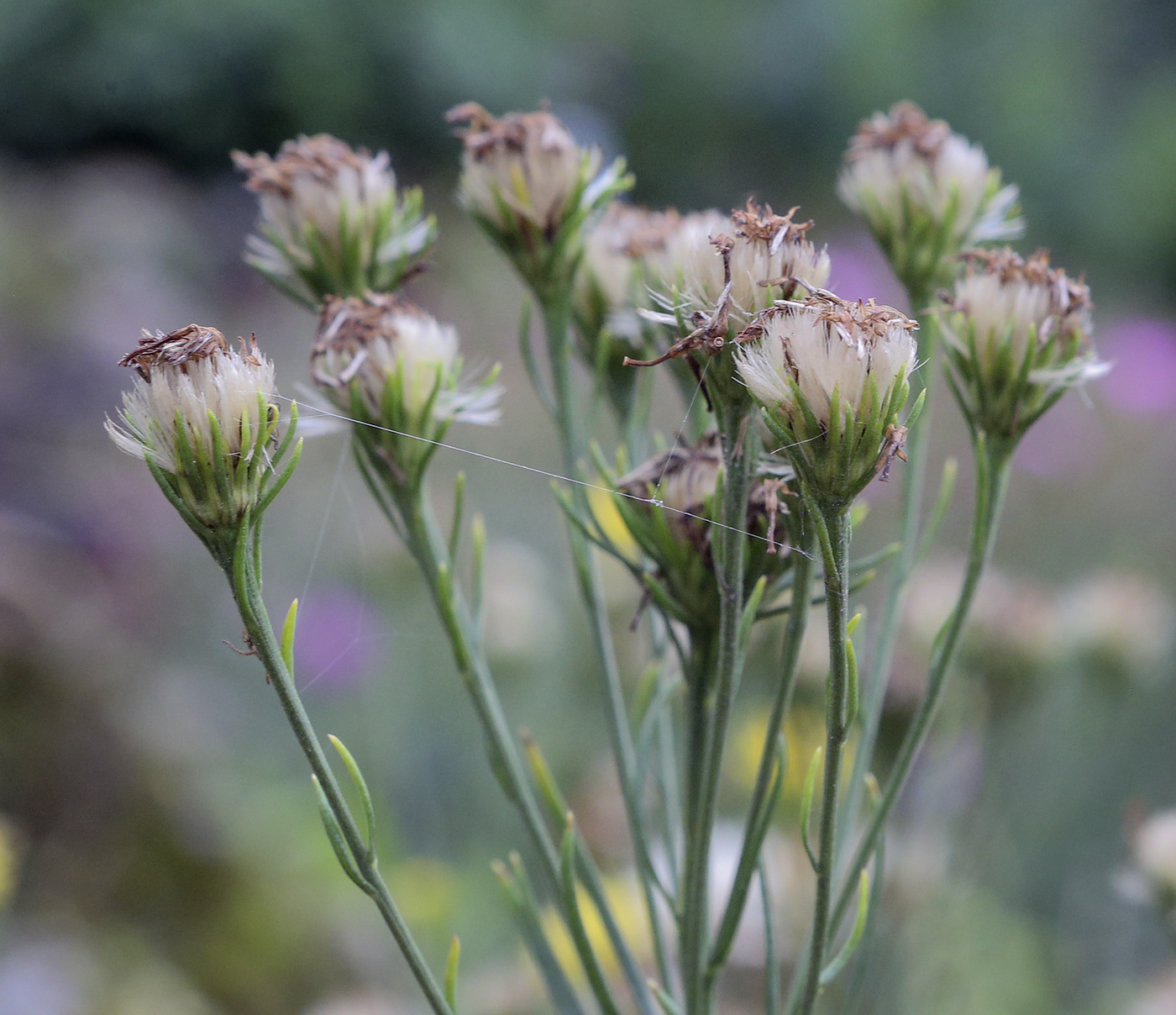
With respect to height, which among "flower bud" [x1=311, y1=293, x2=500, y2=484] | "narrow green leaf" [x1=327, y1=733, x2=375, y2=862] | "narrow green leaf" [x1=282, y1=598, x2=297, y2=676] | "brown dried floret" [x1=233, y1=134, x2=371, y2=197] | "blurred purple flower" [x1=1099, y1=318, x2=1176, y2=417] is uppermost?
"blurred purple flower" [x1=1099, y1=318, x2=1176, y2=417]

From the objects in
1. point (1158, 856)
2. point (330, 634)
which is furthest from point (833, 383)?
point (330, 634)

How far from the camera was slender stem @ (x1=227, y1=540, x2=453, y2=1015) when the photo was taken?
27 cm

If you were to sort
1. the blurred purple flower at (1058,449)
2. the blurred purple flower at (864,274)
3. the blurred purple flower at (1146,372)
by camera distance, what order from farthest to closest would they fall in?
the blurred purple flower at (1146,372) < the blurred purple flower at (864,274) < the blurred purple flower at (1058,449)

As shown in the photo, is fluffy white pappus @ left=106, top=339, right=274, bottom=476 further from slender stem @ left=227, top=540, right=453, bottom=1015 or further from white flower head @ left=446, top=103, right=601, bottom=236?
white flower head @ left=446, top=103, right=601, bottom=236

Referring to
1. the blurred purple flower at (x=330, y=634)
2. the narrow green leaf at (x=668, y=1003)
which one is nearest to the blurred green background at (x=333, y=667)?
the blurred purple flower at (x=330, y=634)

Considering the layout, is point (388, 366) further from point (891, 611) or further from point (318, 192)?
point (891, 611)

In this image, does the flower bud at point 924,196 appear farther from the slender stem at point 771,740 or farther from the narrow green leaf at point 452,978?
the narrow green leaf at point 452,978

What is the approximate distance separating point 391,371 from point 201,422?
105mm

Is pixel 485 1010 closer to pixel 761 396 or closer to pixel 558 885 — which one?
pixel 558 885

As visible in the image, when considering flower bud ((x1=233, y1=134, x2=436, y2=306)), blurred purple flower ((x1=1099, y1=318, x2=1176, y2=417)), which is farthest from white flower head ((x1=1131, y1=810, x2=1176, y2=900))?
blurred purple flower ((x1=1099, y1=318, x2=1176, y2=417))

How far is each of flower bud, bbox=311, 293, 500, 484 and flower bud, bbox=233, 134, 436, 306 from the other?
5 centimetres

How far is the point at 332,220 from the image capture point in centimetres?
43

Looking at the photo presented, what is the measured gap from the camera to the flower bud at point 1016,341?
14.4 inches

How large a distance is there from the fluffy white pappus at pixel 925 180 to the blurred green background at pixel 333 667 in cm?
10
